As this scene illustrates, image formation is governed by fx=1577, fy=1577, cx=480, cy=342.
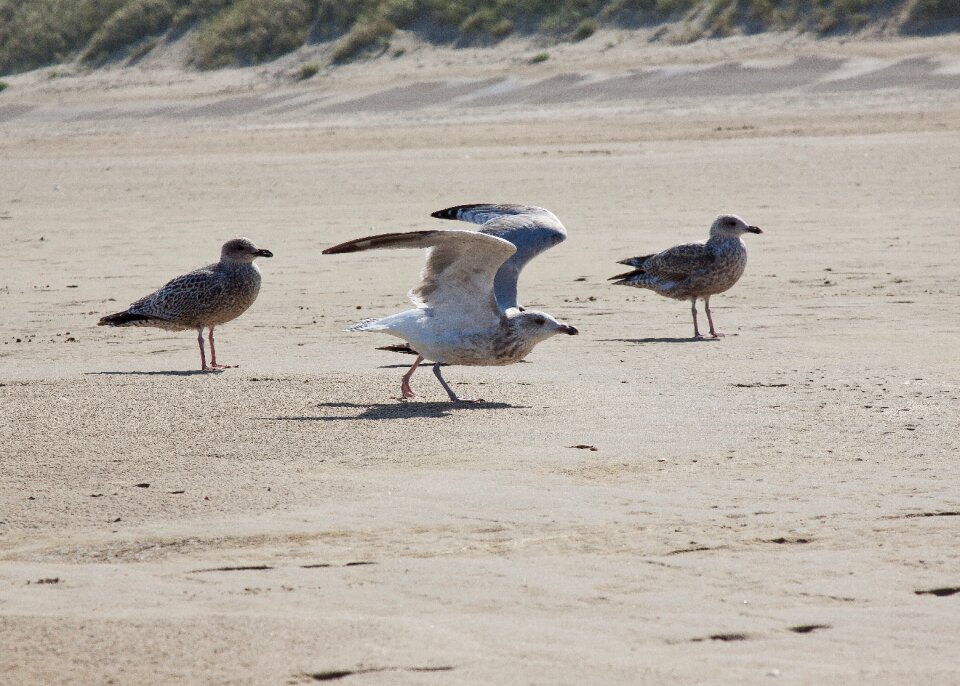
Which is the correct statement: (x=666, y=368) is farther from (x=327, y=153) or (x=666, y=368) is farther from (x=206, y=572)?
(x=327, y=153)

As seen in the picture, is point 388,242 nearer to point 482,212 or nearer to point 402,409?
point 402,409

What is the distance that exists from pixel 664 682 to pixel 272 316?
8325 mm

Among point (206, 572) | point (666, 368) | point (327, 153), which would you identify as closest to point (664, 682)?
point (206, 572)

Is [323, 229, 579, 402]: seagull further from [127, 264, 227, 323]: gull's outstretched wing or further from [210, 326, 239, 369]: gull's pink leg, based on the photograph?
[127, 264, 227, 323]: gull's outstretched wing

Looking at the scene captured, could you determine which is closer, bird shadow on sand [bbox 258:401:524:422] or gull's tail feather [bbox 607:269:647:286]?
bird shadow on sand [bbox 258:401:524:422]

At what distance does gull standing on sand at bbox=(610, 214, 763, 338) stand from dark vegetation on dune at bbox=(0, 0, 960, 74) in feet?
81.7

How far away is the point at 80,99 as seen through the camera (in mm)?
40125

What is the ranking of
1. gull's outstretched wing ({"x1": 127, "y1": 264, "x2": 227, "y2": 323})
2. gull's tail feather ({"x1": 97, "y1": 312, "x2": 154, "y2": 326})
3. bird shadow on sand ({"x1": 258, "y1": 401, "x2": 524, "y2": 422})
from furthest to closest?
1. gull's tail feather ({"x1": 97, "y1": 312, "x2": 154, "y2": 326})
2. gull's outstretched wing ({"x1": 127, "y1": 264, "x2": 227, "y2": 323})
3. bird shadow on sand ({"x1": 258, "y1": 401, "x2": 524, "y2": 422})

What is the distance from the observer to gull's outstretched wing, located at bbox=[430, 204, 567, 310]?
956 cm

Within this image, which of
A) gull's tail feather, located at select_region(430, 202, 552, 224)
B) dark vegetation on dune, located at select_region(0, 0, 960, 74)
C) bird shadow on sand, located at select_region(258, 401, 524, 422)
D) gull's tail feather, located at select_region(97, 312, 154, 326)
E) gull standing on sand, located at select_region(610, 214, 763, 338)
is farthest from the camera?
dark vegetation on dune, located at select_region(0, 0, 960, 74)

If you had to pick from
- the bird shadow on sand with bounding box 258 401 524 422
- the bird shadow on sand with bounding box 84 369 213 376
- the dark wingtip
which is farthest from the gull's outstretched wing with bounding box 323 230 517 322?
the dark wingtip

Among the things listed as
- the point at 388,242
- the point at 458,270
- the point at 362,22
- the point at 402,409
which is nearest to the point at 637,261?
the point at 458,270

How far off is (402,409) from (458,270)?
819 millimetres

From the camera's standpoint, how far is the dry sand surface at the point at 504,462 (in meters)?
4.65
